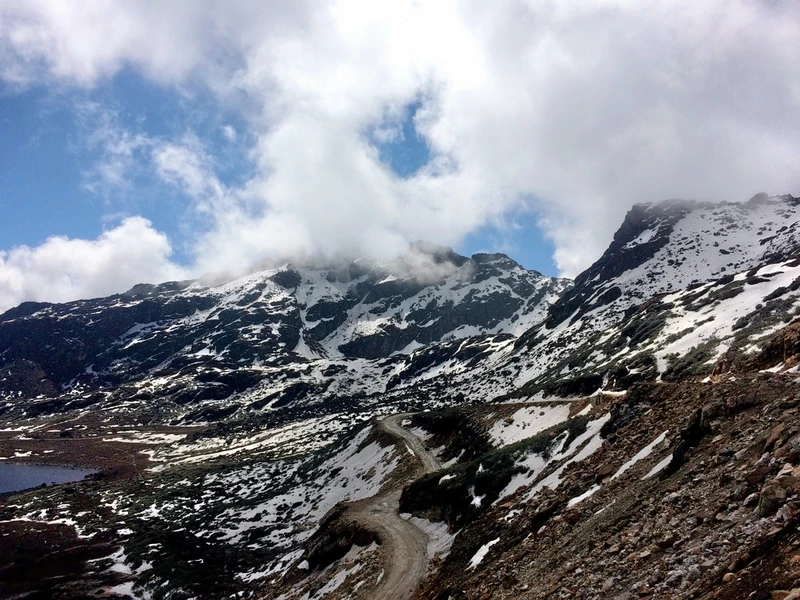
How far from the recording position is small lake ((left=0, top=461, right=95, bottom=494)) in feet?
386

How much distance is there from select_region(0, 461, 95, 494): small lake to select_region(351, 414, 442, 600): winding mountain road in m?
115

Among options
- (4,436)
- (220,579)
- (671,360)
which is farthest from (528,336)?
(4,436)

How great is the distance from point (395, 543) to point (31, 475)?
5715 inches

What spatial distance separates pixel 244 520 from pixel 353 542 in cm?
4319

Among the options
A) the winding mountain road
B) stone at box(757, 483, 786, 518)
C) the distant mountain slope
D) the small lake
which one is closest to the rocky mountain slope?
stone at box(757, 483, 786, 518)

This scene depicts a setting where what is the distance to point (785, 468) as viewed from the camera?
10.4 metres

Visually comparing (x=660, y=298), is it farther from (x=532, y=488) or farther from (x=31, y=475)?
(x=31, y=475)

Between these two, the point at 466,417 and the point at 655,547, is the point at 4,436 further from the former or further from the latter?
the point at 655,547

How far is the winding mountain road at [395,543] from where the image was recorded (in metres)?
Answer: 24.9

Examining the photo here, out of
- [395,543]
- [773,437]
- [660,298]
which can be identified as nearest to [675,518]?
[773,437]

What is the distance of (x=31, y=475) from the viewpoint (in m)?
129

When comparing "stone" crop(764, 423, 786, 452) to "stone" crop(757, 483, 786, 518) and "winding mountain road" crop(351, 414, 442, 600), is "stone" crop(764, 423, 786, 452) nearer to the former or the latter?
"stone" crop(757, 483, 786, 518)

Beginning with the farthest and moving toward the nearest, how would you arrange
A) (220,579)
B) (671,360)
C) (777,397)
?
(671,360) < (220,579) < (777,397)

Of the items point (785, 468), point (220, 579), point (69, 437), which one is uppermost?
point (69, 437)
